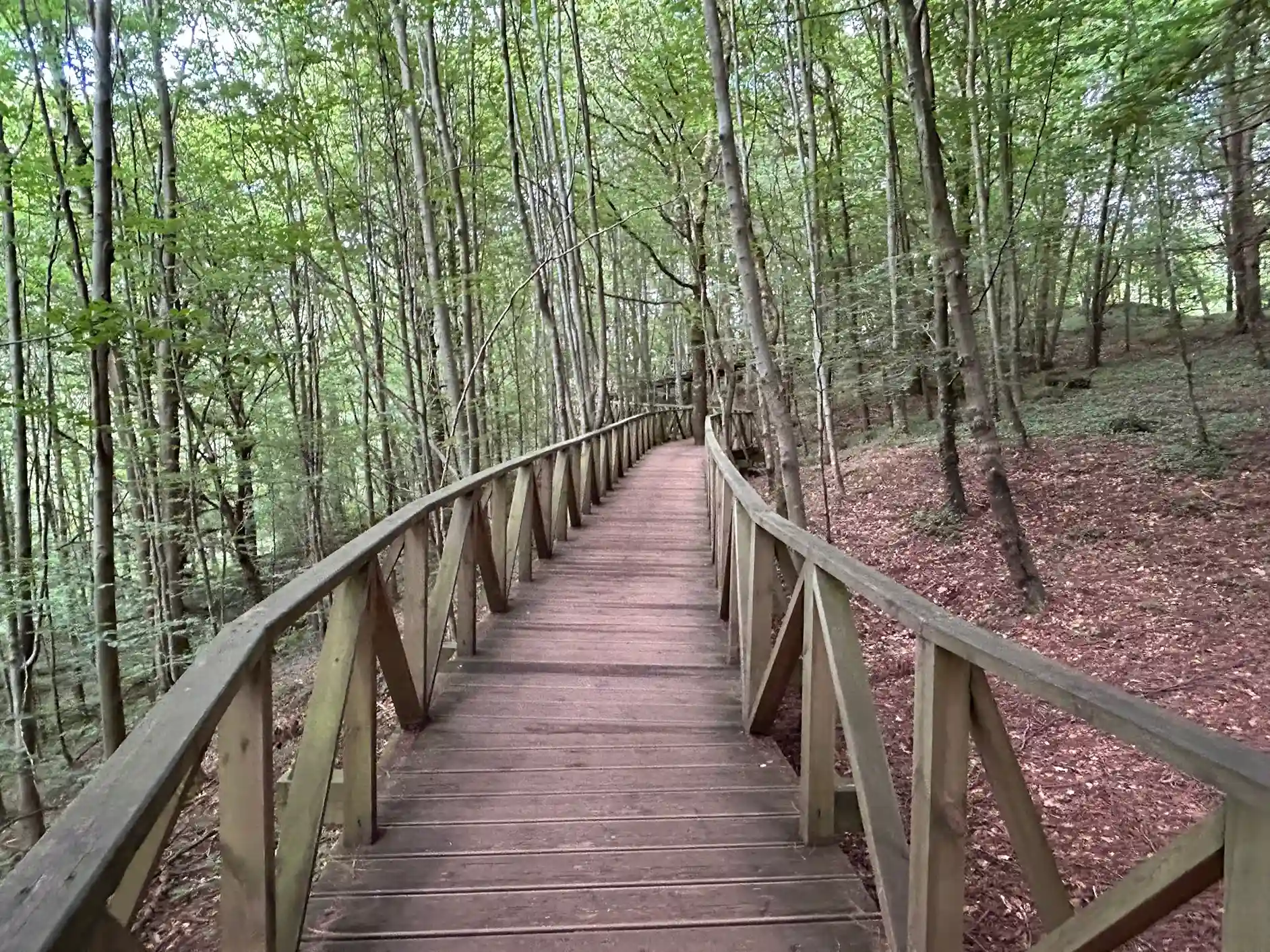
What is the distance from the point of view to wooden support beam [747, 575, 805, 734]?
287 cm

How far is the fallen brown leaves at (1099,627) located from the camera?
361 centimetres

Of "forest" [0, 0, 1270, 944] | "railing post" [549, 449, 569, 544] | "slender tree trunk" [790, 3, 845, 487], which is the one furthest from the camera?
"slender tree trunk" [790, 3, 845, 487]

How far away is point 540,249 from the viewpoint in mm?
13602

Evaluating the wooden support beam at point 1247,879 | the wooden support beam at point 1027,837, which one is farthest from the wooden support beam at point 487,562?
the wooden support beam at point 1247,879

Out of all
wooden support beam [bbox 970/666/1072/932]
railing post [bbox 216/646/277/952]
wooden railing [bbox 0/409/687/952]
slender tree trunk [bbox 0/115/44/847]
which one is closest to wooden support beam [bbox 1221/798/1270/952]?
wooden support beam [bbox 970/666/1072/932]

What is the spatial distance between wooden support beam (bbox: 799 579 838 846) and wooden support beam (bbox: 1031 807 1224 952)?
1194 mm

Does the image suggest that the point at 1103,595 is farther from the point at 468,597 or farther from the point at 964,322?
the point at 468,597

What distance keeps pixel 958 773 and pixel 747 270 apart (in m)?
4.64

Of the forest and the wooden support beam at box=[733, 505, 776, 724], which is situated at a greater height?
the forest

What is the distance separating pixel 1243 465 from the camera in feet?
27.1

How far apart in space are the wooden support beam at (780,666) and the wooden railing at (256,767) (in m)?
1.52

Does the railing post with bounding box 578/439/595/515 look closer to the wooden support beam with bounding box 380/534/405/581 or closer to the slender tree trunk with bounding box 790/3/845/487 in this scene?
the slender tree trunk with bounding box 790/3/845/487

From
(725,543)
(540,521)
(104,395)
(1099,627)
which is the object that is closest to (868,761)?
(725,543)

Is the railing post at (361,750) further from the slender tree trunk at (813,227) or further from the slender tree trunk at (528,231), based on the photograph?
the slender tree trunk at (813,227)
